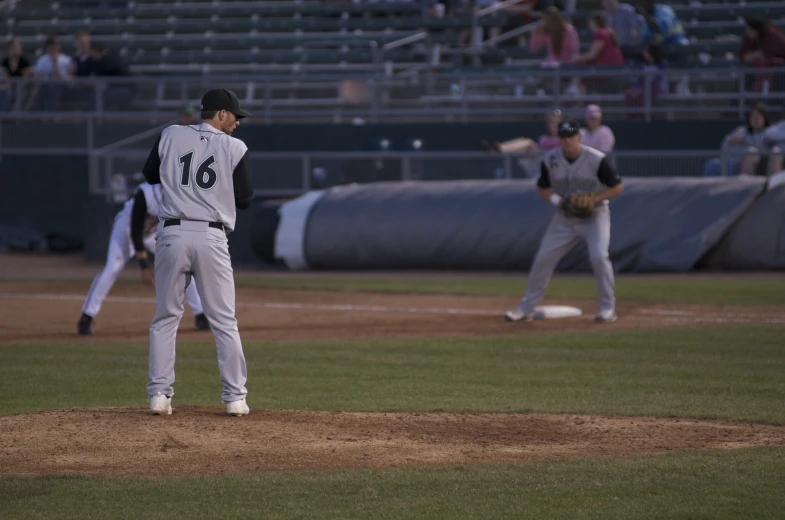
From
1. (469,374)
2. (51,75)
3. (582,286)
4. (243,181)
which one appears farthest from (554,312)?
(51,75)

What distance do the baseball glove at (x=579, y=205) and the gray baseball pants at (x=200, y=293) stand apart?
572cm

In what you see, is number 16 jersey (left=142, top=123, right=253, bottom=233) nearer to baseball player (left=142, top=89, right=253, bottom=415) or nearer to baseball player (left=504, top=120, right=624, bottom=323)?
baseball player (left=142, top=89, right=253, bottom=415)

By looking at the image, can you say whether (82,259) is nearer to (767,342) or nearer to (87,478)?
(767,342)

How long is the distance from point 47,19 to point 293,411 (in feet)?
→ 83.0

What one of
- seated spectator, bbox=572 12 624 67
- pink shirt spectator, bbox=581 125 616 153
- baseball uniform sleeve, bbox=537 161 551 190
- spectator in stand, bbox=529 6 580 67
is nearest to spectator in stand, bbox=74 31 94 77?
spectator in stand, bbox=529 6 580 67

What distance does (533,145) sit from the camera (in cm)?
1977

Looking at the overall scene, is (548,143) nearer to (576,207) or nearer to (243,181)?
(576,207)

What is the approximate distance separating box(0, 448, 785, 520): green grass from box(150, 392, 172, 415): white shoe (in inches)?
55.8

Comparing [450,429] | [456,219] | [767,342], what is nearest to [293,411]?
[450,429]

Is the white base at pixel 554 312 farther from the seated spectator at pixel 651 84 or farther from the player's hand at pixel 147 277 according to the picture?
the seated spectator at pixel 651 84

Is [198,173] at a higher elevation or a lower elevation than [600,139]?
higher

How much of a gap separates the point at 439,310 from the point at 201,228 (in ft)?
22.8

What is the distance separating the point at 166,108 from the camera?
2305 centimetres

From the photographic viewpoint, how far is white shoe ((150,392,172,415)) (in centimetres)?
725
